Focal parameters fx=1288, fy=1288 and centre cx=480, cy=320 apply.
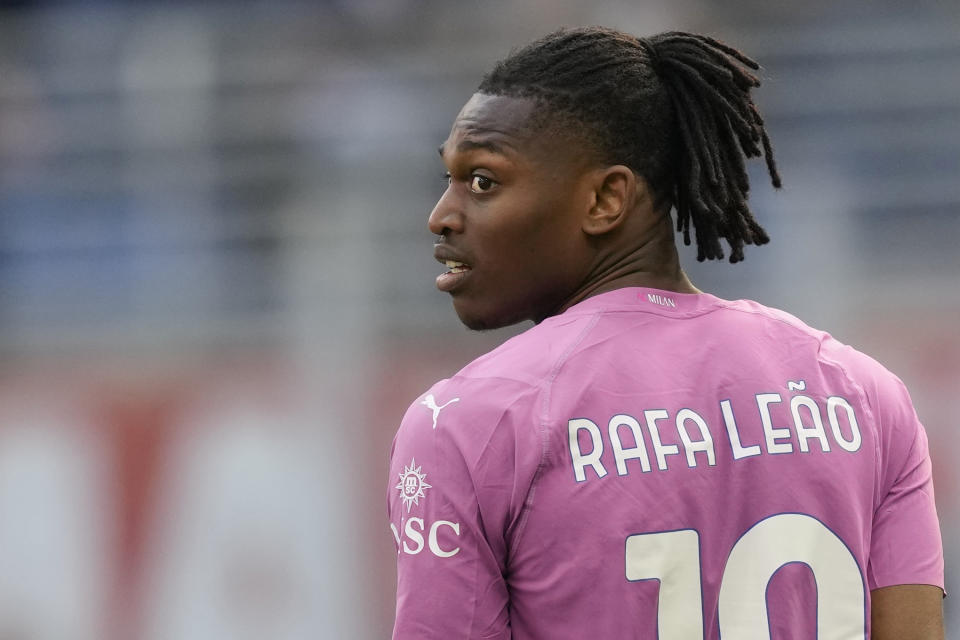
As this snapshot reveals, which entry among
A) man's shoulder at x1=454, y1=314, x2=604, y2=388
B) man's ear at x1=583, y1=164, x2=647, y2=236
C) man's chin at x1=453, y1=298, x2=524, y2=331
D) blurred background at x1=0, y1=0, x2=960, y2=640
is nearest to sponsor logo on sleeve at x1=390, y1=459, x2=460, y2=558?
man's shoulder at x1=454, y1=314, x2=604, y2=388

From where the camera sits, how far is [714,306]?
1525 millimetres

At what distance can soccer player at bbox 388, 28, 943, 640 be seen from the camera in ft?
4.50

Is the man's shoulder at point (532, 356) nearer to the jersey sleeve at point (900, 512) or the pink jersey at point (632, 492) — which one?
the pink jersey at point (632, 492)

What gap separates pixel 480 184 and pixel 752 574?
0.55 m

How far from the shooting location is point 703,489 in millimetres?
1395

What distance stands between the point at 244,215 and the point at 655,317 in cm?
451

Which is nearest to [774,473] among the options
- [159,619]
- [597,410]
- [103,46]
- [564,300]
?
[597,410]

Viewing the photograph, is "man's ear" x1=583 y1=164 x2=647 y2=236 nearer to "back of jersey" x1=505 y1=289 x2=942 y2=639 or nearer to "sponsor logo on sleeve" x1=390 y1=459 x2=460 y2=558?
"back of jersey" x1=505 y1=289 x2=942 y2=639

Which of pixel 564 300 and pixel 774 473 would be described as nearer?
pixel 774 473

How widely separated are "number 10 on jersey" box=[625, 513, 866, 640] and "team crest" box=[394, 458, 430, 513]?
0.23 m

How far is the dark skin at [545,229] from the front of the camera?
152 centimetres

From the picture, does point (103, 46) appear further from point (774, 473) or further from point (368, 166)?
point (774, 473)

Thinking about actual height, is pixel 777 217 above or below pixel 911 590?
above

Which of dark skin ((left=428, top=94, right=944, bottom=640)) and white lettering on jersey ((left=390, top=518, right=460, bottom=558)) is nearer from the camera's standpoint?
white lettering on jersey ((left=390, top=518, right=460, bottom=558))
